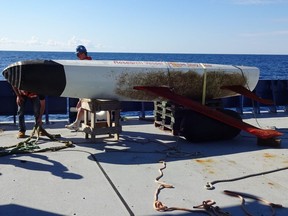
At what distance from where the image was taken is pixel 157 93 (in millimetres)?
7512

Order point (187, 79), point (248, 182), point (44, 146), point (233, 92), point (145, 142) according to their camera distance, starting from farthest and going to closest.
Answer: point (233, 92)
point (187, 79)
point (145, 142)
point (44, 146)
point (248, 182)

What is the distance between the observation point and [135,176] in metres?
5.24

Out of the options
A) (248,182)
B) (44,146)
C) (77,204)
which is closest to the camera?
(77,204)

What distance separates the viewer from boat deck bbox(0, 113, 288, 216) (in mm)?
4203

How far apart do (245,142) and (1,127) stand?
553 cm

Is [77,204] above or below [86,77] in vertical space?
below

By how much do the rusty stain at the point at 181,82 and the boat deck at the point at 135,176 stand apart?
1.01 meters

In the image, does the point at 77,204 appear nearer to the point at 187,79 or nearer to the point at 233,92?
the point at 187,79

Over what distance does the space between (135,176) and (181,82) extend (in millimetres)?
→ 3156

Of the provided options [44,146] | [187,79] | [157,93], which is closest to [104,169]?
[44,146]

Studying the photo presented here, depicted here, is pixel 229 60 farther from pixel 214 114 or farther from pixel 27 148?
pixel 27 148

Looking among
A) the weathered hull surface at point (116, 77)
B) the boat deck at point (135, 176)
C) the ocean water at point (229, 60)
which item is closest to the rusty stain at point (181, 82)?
the weathered hull surface at point (116, 77)

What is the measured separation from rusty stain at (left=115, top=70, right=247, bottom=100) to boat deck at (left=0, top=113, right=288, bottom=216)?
101 centimetres

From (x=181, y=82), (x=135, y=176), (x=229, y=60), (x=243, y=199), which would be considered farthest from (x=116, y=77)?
(x=229, y=60)
